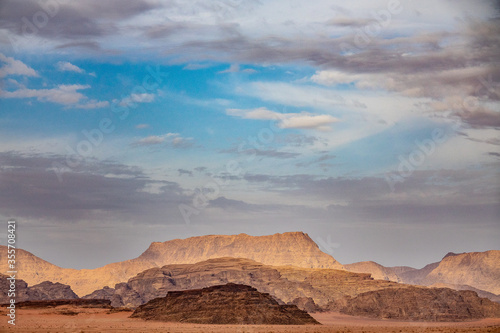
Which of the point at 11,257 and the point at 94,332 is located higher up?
the point at 11,257

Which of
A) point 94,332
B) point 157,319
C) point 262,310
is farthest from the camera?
point 157,319

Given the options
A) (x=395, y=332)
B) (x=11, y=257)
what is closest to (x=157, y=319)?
(x=395, y=332)

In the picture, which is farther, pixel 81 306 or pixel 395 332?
pixel 81 306

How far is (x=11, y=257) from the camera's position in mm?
78250

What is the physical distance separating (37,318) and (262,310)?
190 feet

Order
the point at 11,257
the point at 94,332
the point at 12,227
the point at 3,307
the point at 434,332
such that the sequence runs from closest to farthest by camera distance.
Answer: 1. the point at 12,227
2. the point at 11,257
3. the point at 94,332
4. the point at 434,332
5. the point at 3,307

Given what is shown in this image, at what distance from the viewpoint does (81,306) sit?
191625 millimetres

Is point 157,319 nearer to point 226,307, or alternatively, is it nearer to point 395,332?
point 226,307

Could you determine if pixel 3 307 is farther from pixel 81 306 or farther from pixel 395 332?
pixel 395 332

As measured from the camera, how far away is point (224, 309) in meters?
151

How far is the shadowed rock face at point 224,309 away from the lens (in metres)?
147

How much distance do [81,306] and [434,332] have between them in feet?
367

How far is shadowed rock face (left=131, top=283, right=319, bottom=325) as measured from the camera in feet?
484

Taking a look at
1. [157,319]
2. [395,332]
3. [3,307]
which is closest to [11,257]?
[395,332]
